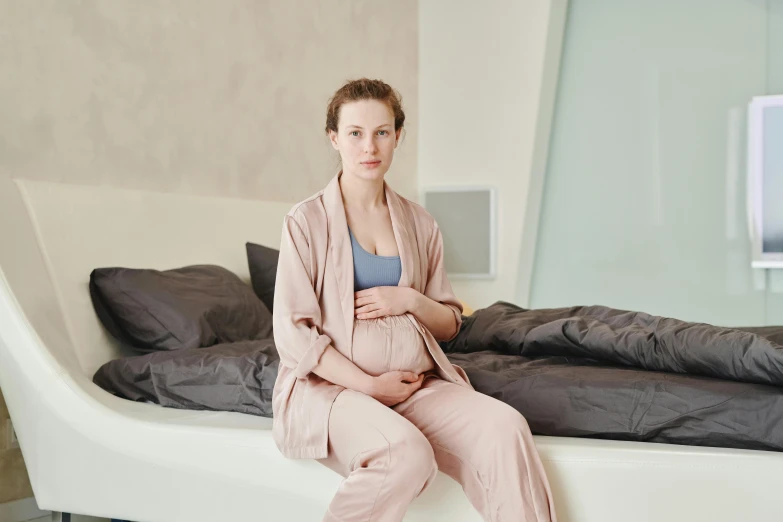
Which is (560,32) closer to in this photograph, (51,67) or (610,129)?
(610,129)

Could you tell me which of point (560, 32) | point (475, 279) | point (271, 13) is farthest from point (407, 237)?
point (560, 32)

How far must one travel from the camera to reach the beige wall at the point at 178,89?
2.77 m

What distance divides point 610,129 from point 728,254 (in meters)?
0.98

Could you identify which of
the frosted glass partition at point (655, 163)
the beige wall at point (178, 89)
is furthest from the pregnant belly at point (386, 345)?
the frosted glass partition at point (655, 163)

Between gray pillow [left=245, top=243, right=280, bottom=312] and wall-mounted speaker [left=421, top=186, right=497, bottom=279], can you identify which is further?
wall-mounted speaker [left=421, top=186, right=497, bottom=279]

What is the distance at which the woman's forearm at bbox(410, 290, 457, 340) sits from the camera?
194 cm

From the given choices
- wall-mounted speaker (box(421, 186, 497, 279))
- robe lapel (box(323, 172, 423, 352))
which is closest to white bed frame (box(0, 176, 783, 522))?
robe lapel (box(323, 172, 423, 352))

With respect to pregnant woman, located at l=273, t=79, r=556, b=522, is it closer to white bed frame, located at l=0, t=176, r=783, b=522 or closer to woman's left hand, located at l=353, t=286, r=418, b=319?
woman's left hand, located at l=353, t=286, r=418, b=319

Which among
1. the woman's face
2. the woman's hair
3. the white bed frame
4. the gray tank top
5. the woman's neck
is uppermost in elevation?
the woman's hair

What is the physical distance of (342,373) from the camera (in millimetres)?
1831

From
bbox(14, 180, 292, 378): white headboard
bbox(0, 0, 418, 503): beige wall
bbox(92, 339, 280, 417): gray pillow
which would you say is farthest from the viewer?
bbox(0, 0, 418, 503): beige wall

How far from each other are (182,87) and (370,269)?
70.7 inches

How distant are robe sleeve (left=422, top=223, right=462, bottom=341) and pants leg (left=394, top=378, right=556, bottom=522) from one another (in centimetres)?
26

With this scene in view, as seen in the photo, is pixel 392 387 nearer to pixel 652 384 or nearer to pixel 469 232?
pixel 652 384
